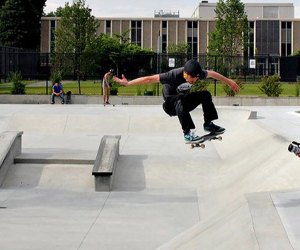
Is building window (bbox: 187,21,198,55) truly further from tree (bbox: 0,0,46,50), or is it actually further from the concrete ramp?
the concrete ramp

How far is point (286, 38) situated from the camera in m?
78.9

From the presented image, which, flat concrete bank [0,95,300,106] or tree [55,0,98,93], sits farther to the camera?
tree [55,0,98,93]

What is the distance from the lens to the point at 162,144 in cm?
1421

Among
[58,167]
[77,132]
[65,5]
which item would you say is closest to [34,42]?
[65,5]

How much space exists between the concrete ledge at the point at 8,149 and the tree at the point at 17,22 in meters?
68.3

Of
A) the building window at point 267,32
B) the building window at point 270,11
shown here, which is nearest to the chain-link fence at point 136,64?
the building window at point 267,32

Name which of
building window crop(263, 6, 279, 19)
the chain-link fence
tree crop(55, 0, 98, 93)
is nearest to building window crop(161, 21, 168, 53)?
building window crop(263, 6, 279, 19)

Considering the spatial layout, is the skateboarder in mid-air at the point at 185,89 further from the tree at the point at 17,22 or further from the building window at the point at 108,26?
the building window at the point at 108,26

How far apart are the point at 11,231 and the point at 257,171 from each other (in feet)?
15.6

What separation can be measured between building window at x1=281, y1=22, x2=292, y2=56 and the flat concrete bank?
5414cm

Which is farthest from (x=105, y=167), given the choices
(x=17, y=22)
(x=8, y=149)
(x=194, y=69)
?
(x=17, y=22)

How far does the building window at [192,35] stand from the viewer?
259 feet

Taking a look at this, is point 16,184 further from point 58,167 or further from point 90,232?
point 90,232

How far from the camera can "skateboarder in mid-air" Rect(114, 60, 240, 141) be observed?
5741 mm
